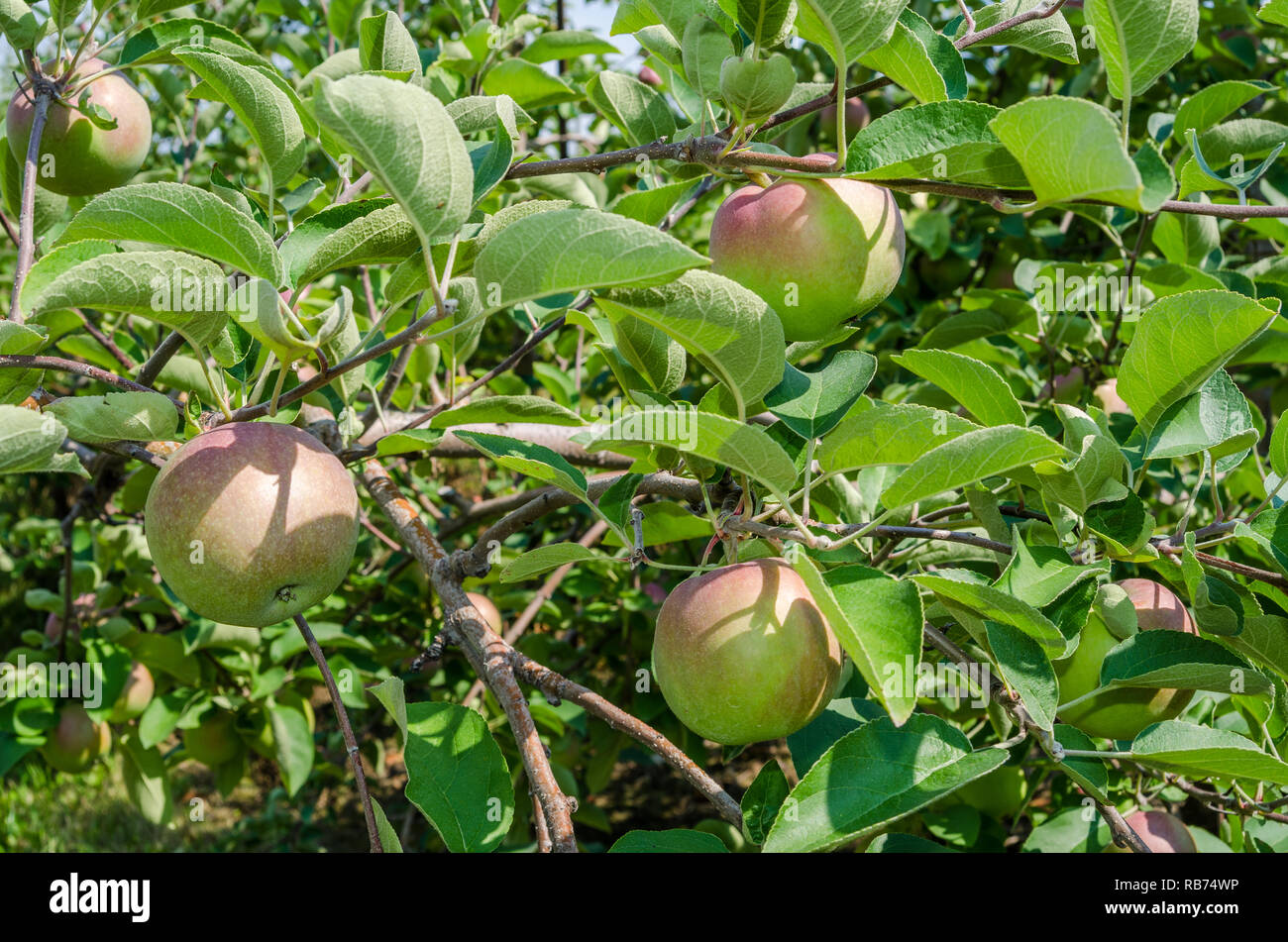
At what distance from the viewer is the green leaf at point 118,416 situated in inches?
35.3

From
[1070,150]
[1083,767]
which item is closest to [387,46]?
[1070,150]

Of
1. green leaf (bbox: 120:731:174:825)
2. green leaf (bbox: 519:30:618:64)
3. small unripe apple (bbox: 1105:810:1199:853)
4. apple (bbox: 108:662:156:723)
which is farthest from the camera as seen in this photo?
green leaf (bbox: 120:731:174:825)

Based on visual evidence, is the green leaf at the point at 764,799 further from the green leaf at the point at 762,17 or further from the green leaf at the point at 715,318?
the green leaf at the point at 762,17

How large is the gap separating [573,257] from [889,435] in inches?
12.9

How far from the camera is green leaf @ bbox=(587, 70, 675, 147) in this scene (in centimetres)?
115

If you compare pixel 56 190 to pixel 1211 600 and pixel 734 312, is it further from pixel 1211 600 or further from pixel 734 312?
pixel 1211 600

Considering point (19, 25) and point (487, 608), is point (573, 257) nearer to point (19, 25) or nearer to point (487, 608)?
point (19, 25)

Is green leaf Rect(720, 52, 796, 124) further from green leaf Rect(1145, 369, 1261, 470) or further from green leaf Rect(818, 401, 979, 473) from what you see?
green leaf Rect(1145, 369, 1261, 470)

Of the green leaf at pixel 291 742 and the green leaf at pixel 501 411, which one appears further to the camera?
the green leaf at pixel 291 742

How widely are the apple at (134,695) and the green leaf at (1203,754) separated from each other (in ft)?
6.73

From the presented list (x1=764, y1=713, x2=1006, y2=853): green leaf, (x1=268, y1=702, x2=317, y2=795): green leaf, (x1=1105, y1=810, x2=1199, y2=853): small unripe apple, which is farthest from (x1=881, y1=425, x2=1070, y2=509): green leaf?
(x1=268, y1=702, x2=317, y2=795): green leaf

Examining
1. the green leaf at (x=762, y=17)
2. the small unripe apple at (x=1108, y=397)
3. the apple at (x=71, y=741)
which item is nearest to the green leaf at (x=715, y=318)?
the green leaf at (x=762, y=17)

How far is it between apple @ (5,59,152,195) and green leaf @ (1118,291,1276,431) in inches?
55.4

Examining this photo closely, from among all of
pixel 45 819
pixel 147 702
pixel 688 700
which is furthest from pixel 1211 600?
pixel 45 819
